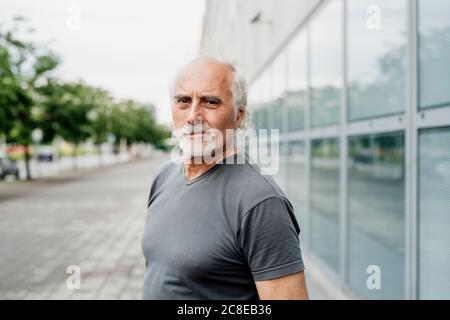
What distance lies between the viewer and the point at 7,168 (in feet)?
82.9

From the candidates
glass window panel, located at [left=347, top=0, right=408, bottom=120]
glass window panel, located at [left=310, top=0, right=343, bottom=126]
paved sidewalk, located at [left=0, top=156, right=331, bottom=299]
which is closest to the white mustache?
glass window panel, located at [left=347, top=0, right=408, bottom=120]

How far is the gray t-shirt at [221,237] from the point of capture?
1.42 metres

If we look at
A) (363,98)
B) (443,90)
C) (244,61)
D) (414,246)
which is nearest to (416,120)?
(443,90)

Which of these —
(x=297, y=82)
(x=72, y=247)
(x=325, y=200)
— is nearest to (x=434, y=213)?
(x=325, y=200)

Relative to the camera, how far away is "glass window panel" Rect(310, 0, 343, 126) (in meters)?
5.56

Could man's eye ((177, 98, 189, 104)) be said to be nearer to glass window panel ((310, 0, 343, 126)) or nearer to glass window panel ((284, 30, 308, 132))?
glass window panel ((310, 0, 343, 126))

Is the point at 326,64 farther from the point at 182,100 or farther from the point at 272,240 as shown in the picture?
the point at 272,240

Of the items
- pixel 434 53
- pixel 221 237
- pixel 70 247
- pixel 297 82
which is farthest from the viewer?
pixel 70 247

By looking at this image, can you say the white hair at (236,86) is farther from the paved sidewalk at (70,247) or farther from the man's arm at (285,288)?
the paved sidewalk at (70,247)

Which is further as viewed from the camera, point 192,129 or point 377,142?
point 377,142

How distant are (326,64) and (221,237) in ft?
16.1

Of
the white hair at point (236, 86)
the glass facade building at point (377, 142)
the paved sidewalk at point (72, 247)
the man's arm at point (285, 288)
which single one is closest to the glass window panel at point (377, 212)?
the glass facade building at point (377, 142)
